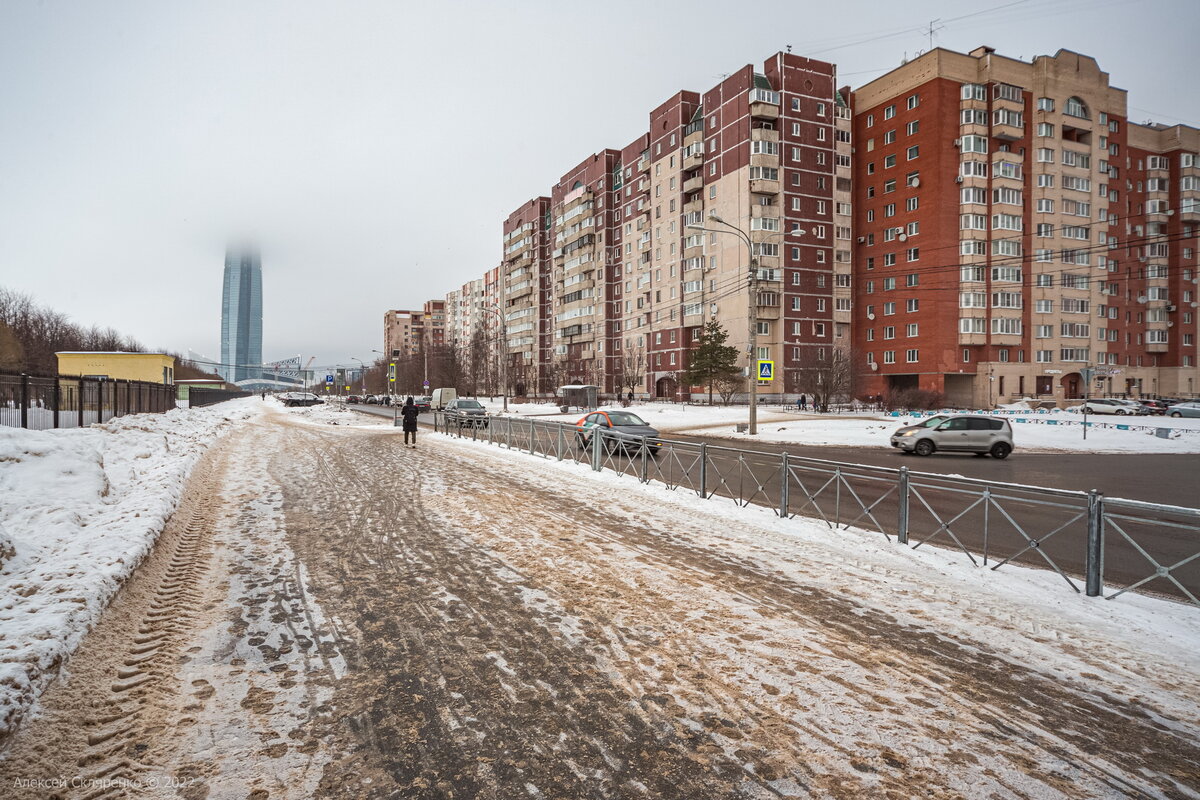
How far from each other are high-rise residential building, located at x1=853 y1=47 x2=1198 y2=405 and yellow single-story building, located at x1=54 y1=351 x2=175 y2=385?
180ft

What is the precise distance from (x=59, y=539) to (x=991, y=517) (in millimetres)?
12856

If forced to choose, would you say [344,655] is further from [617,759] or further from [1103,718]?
[1103,718]

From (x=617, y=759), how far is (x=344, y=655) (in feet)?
7.09

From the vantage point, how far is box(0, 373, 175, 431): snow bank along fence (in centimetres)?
1421

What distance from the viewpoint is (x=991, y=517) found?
987cm

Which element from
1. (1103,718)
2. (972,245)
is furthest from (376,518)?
(972,245)

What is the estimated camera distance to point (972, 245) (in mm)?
52375

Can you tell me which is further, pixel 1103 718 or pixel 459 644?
pixel 459 644

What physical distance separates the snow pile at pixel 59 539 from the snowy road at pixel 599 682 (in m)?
0.20

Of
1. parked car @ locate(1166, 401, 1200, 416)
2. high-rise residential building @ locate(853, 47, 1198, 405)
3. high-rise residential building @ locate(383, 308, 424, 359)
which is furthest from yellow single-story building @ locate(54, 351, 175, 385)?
high-rise residential building @ locate(383, 308, 424, 359)

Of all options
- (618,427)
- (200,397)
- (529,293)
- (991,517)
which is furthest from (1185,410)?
(529,293)

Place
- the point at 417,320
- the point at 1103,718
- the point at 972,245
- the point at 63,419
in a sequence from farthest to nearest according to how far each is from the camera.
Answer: the point at 417,320 → the point at 972,245 → the point at 63,419 → the point at 1103,718

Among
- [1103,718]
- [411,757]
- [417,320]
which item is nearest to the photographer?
[411,757]

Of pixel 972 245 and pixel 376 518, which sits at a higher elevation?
pixel 972 245
